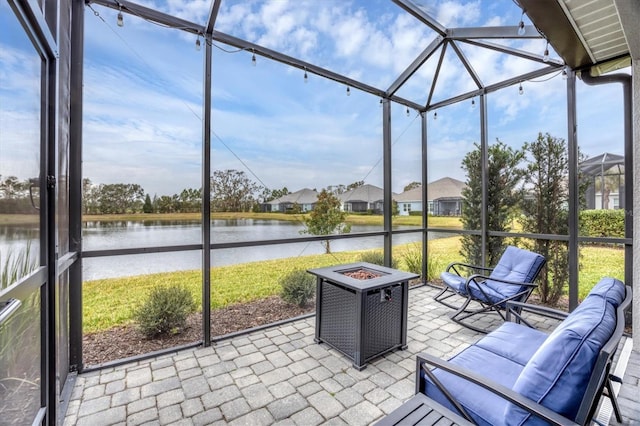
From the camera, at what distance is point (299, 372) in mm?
2570

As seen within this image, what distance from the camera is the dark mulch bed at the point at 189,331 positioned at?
2.82m

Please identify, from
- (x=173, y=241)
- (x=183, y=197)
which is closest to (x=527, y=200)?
(x=183, y=197)

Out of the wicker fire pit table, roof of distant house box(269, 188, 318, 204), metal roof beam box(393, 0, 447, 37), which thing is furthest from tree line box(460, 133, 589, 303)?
roof of distant house box(269, 188, 318, 204)

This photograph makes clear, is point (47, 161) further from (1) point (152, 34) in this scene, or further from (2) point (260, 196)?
(2) point (260, 196)

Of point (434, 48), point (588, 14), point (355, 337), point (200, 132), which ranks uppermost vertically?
point (434, 48)

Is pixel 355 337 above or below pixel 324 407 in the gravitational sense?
above

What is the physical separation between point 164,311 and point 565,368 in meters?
3.23

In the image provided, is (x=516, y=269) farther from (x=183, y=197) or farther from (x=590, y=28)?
(x=183, y=197)

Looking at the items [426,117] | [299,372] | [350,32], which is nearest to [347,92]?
[350,32]

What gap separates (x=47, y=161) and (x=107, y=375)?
6.35ft

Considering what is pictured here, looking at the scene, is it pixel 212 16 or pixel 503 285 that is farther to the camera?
pixel 503 285

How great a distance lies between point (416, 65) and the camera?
4.26 meters

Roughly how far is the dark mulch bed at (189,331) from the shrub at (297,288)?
8 cm

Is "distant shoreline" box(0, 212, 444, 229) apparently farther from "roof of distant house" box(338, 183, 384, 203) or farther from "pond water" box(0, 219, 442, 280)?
"roof of distant house" box(338, 183, 384, 203)
